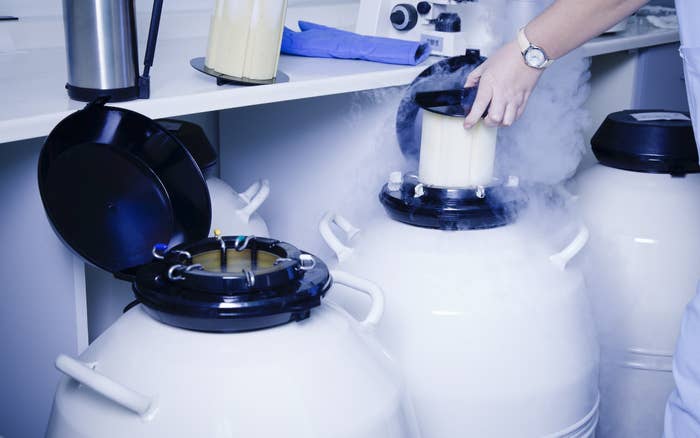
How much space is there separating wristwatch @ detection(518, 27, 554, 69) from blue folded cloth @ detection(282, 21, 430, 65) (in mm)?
451

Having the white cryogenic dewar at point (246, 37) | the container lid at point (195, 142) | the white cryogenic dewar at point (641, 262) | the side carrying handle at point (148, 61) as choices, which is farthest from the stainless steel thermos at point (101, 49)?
the white cryogenic dewar at point (641, 262)

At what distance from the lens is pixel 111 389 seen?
2.95 feet

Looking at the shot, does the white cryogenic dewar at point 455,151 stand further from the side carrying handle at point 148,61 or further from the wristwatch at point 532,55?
the side carrying handle at point 148,61

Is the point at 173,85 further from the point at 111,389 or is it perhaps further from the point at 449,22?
the point at 449,22

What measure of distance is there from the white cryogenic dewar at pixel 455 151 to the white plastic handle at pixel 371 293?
0.93 ft

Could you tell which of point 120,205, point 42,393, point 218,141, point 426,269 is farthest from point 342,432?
point 218,141

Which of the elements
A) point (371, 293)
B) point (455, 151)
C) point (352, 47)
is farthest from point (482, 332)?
point (352, 47)

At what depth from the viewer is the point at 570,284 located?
134 centimetres

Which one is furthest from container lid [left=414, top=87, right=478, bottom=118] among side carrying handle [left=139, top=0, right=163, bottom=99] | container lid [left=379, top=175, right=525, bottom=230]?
side carrying handle [left=139, top=0, right=163, bottom=99]

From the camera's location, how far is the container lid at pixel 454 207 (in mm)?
1316

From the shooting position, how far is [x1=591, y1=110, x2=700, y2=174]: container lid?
1.68 metres

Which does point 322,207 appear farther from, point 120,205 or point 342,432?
point 342,432

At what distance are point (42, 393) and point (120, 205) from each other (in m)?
0.35

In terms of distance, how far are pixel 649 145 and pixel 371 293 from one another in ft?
2.75
